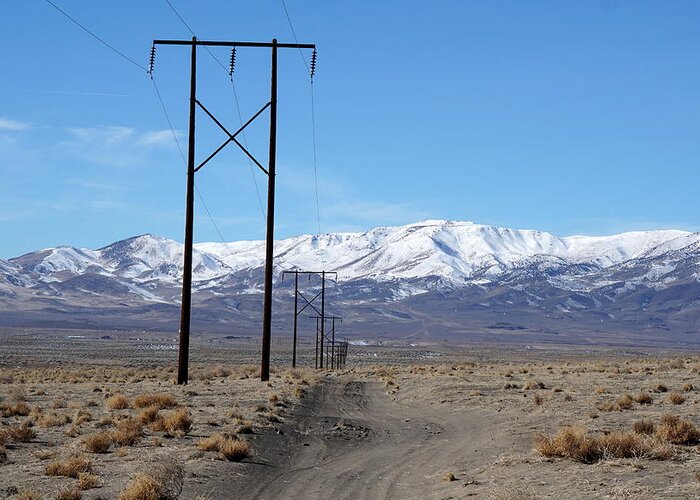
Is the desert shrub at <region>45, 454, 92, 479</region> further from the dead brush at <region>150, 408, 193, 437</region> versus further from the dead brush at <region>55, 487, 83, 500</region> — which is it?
the dead brush at <region>150, 408, 193, 437</region>

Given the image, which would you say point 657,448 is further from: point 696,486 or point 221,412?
point 221,412

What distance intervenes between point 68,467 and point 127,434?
350cm

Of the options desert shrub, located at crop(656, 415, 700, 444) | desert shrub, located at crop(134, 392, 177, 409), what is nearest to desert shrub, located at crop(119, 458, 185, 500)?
desert shrub, located at crop(656, 415, 700, 444)

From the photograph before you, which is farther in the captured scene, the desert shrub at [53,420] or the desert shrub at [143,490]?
the desert shrub at [53,420]

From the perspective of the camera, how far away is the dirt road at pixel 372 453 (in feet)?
51.3

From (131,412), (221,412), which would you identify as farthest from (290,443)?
(131,412)

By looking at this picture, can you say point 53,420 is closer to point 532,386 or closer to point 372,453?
point 372,453

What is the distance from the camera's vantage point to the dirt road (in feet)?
51.3

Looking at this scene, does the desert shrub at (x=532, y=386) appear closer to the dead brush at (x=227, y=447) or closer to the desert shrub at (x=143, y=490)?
the dead brush at (x=227, y=447)

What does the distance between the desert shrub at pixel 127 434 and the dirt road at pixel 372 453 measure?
258 centimetres

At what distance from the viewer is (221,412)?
2492 cm

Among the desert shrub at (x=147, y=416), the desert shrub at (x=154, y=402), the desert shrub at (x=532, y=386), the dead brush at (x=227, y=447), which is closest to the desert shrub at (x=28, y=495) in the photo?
the dead brush at (x=227, y=447)

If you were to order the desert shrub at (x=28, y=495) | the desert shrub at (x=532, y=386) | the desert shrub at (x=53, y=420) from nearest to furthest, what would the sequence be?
the desert shrub at (x=28, y=495)
the desert shrub at (x=53, y=420)
the desert shrub at (x=532, y=386)

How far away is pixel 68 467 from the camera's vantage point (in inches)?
609
